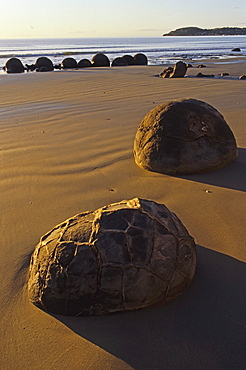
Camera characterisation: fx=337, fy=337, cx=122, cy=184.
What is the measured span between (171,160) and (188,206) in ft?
2.57

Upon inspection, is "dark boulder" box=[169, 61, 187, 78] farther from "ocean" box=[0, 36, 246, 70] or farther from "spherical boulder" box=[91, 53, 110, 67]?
"spherical boulder" box=[91, 53, 110, 67]

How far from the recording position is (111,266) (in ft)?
5.90

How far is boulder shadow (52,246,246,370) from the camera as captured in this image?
1628mm

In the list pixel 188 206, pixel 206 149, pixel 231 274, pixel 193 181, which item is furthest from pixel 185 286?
pixel 206 149

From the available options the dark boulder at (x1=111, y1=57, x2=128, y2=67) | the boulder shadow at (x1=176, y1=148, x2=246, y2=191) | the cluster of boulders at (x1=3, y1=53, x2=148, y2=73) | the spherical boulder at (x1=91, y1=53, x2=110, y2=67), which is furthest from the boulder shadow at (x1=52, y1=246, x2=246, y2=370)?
the dark boulder at (x1=111, y1=57, x2=128, y2=67)

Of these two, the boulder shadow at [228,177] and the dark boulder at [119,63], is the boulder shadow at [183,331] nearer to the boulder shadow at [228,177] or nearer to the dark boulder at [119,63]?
the boulder shadow at [228,177]

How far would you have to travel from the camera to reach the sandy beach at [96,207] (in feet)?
5.49

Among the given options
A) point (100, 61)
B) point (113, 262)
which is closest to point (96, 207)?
point (113, 262)

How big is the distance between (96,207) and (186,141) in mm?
1294

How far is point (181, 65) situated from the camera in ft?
41.2

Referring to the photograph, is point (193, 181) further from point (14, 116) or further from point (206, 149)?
point (14, 116)

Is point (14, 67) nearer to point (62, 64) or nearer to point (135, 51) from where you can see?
point (62, 64)

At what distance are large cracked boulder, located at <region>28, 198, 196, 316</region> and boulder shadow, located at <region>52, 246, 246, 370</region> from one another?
0.06 meters

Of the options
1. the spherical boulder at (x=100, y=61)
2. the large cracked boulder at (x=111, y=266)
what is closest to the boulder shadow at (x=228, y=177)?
the large cracked boulder at (x=111, y=266)
